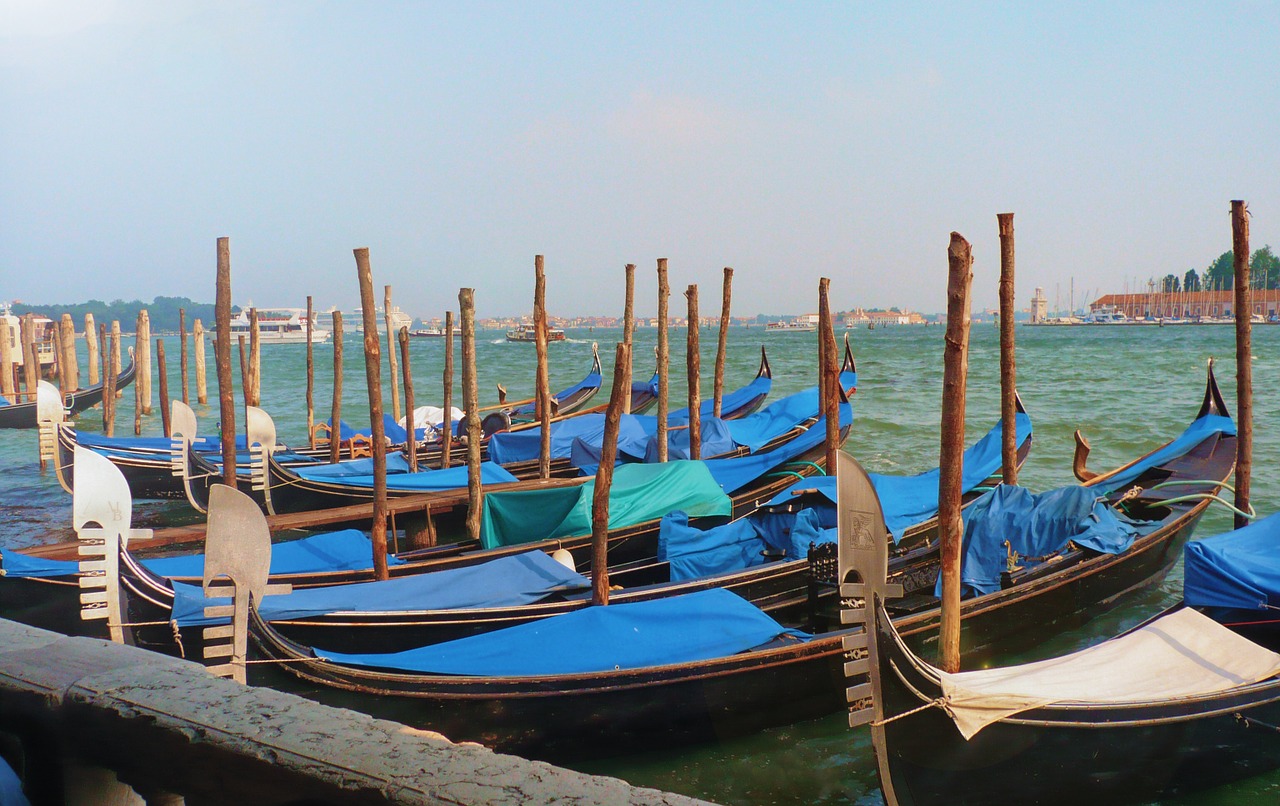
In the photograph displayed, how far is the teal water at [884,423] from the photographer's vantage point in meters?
4.68

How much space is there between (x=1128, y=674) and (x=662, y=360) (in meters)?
6.38

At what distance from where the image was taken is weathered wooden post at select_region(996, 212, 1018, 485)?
23.1ft

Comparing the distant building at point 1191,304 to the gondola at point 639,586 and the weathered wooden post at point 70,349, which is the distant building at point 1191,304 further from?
the gondola at point 639,586

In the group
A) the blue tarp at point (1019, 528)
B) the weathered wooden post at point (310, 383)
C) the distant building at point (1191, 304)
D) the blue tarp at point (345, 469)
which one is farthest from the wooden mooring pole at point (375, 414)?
the distant building at point (1191, 304)

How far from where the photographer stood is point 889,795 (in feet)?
11.6

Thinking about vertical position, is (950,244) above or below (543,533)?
above

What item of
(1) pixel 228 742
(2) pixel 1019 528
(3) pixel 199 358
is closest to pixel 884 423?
(2) pixel 1019 528

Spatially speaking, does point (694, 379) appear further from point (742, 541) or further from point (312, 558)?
point (312, 558)

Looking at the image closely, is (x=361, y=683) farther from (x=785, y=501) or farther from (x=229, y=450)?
(x=229, y=450)

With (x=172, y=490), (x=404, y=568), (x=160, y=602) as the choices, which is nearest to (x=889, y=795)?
(x=160, y=602)

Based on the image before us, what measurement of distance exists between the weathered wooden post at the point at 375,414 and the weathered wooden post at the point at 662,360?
3.29 meters

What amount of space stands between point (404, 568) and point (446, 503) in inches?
105

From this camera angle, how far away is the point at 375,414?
6.70m

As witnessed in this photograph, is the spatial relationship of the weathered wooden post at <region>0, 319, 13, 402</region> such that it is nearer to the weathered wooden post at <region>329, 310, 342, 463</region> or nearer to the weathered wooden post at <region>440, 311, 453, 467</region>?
the weathered wooden post at <region>329, 310, 342, 463</region>
